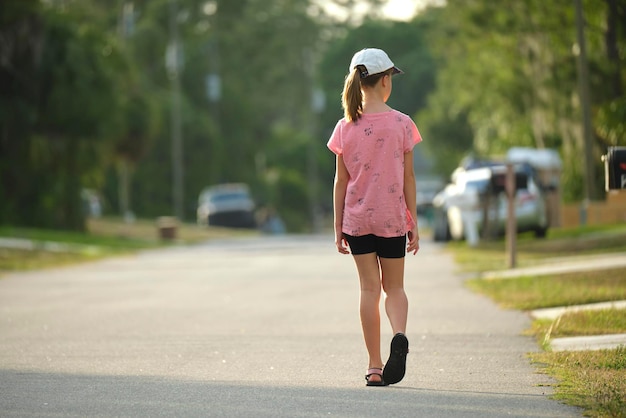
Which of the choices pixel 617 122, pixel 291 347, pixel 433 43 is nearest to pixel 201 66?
pixel 433 43

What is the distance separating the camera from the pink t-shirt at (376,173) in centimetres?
871

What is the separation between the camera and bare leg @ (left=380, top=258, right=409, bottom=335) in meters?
8.85

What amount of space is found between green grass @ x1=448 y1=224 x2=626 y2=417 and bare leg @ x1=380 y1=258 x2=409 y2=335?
1.01 m

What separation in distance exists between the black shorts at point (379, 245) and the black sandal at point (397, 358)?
54cm

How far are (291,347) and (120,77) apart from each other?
1483 inches

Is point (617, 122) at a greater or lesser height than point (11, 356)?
greater

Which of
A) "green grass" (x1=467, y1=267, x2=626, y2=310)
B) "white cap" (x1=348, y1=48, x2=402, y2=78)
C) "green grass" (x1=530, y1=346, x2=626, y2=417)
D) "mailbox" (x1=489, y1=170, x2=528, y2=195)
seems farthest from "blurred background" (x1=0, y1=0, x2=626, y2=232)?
"white cap" (x1=348, y1=48, x2=402, y2=78)

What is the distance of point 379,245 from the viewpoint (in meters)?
8.85

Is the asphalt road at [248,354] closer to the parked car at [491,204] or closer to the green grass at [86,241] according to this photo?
the green grass at [86,241]

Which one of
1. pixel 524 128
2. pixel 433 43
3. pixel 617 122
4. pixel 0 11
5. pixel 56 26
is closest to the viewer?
pixel 617 122

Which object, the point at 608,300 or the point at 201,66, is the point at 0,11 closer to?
the point at 608,300

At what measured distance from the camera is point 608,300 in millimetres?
14359

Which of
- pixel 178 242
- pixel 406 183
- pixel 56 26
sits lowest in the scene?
pixel 178 242

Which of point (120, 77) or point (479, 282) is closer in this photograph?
point (479, 282)
